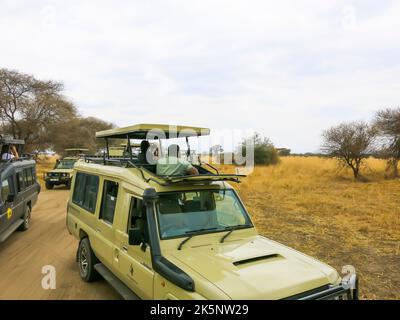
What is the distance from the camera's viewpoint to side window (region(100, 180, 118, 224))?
487cm

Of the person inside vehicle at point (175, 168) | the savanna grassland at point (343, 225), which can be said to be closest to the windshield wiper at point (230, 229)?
the person inside vehicle at point (175, 168)

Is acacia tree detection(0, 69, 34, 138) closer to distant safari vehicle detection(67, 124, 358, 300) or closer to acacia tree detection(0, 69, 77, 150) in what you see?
acacia tree detection(0, 69, 77, 150)

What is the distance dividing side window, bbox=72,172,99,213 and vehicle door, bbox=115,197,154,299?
1.40 metres

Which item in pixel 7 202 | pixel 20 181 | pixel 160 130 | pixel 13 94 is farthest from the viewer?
pixel 13 94

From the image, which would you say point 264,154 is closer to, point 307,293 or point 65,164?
point 65,164

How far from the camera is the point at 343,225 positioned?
9.97 metres

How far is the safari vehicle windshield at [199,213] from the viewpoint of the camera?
155 inches

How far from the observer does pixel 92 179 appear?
5.95 metres

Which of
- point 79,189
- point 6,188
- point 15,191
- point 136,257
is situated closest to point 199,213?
point 136,257

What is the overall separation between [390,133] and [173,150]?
22062 mm

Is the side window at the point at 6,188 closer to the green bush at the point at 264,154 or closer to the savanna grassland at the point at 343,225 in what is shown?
the savanna grassland at the point at 343,225

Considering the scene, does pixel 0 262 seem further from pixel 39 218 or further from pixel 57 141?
pixel 57 141
